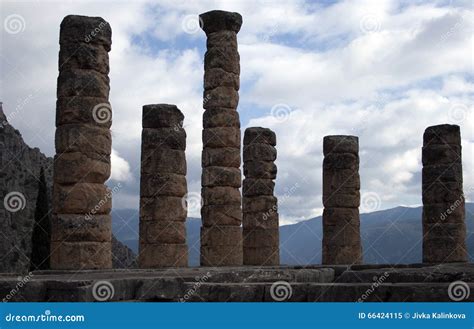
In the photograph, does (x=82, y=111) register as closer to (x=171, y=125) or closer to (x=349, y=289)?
(x=171, y=125)

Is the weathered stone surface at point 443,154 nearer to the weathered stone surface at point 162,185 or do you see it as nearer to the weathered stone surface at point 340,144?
the weathered stone surface at point 340,144

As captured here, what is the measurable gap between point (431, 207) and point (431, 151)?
1675 millimetres

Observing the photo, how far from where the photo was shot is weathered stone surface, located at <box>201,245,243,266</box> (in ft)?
68.4

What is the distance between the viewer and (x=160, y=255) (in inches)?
749

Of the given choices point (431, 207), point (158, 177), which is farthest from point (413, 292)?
point (431, 207)

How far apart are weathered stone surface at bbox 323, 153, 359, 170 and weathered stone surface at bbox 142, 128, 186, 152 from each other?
6.81m

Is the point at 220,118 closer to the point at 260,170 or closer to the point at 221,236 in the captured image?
the point at 221,236

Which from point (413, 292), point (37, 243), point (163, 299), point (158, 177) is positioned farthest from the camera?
point (37, 243)

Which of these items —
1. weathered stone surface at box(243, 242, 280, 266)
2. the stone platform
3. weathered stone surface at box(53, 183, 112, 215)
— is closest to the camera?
the stone platform

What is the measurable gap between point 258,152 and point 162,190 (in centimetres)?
737

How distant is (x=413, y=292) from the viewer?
315 inches

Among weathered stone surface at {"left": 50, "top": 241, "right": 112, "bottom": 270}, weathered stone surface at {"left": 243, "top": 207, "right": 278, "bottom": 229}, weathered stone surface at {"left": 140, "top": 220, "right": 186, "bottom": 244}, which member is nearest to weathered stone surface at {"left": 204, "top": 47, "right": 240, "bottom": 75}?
weathered stone surface at {"left": 140, "top": 220, "right": 186, "bottom": 244}

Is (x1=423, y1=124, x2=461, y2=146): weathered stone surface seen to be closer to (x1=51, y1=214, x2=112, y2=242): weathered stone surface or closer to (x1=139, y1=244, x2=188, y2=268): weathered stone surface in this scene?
(x1=139, y1=244, x2=188, y2=268): weathered stone surface

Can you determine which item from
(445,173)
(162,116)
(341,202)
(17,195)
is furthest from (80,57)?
(17,195)
